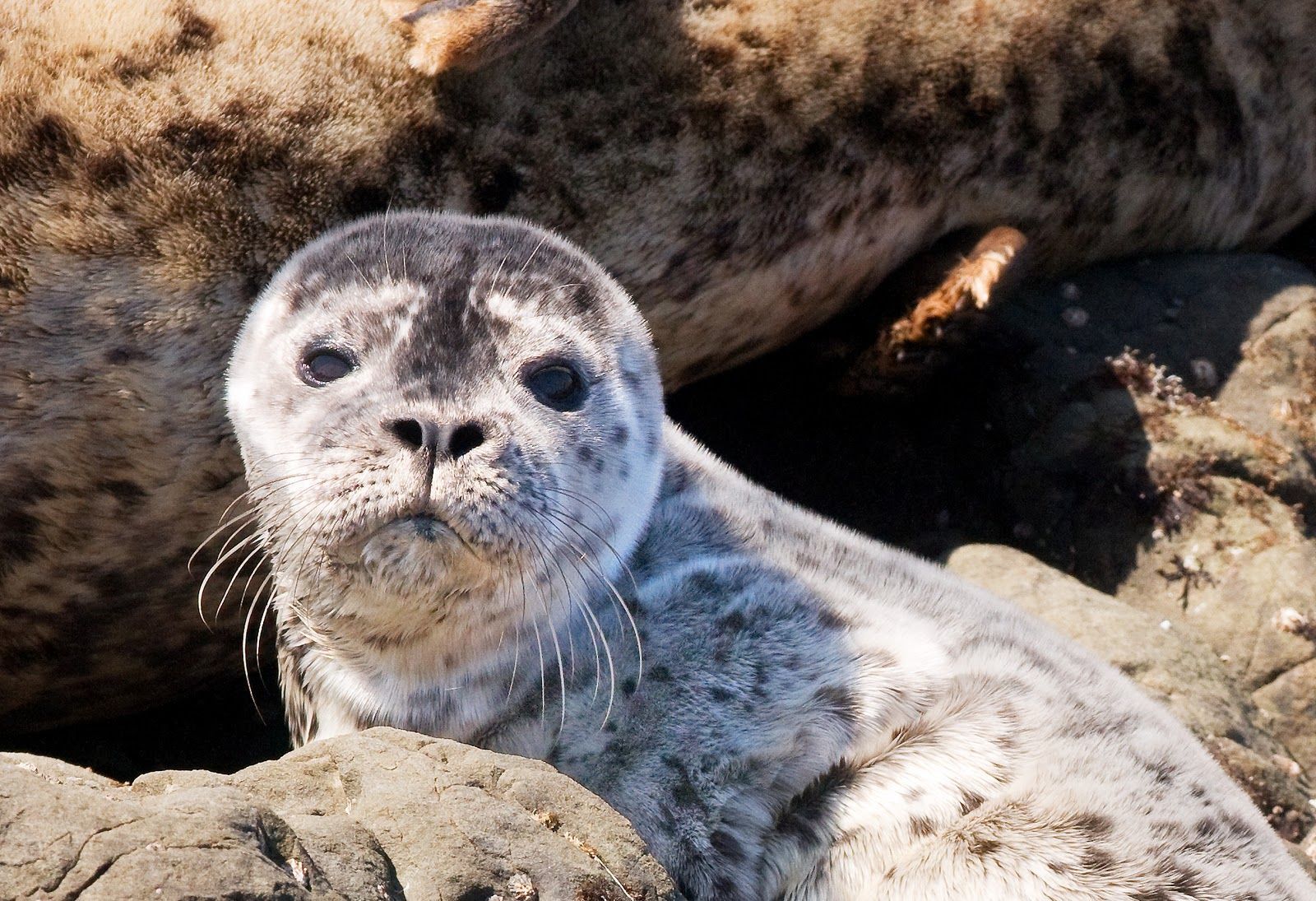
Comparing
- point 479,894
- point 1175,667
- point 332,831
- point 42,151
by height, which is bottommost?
point 1175,667

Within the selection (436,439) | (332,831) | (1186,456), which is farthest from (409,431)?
(1186,456)

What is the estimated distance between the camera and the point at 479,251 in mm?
2846

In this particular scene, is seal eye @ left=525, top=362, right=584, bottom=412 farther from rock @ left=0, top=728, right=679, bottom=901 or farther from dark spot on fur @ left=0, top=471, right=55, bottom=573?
dark spot on fur @ left=0, top=471, right=55, bottom=573

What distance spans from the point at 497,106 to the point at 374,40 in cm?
34

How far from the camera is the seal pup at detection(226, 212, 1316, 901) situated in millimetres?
2480

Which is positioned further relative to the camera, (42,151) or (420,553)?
(42,151)

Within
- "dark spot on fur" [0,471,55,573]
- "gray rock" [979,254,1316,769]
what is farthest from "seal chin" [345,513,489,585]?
"gray rock" [979,254,1316,769]

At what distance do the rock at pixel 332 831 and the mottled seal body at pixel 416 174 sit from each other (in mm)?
1262

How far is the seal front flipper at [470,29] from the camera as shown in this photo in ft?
11.6

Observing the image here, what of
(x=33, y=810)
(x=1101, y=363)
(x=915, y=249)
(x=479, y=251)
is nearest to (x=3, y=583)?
(x=479, y=251)

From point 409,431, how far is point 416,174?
138 cm

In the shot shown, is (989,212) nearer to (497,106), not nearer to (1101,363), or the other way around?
(1101,363)

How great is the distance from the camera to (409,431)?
2373 mm

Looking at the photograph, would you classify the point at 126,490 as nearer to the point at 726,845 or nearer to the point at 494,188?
the point at 494,188
